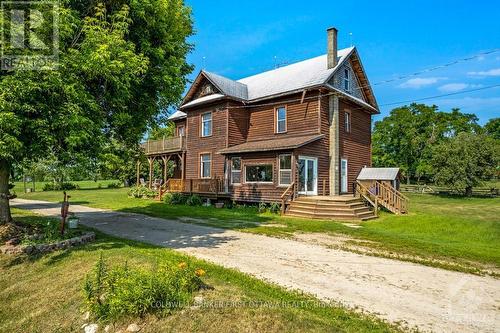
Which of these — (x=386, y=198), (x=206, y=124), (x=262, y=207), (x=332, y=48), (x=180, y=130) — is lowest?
(x=262, y=207)

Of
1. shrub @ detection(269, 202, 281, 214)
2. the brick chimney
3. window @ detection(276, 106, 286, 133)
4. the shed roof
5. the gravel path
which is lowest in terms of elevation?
the gravel path

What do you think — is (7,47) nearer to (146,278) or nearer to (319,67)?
(146,278)

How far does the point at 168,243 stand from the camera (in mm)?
10523

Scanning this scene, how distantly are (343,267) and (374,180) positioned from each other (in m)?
16.5

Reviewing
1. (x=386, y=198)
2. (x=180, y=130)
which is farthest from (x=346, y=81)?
(x=180, y=130)

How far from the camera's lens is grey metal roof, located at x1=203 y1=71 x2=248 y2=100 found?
24.2m

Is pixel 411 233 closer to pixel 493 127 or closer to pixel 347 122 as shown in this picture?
pixel 347 122

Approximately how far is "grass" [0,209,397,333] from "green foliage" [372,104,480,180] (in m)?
51.7

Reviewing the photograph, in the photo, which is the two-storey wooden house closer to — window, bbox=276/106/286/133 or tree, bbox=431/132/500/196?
window, bbox=276/106/286/133

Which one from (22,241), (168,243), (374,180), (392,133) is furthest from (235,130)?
(392,133)

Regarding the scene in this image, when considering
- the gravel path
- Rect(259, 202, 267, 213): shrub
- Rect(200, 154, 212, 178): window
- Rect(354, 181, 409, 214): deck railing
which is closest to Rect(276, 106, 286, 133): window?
Rect(259, 202, 267, 213): shrub

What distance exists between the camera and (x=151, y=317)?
205 inches

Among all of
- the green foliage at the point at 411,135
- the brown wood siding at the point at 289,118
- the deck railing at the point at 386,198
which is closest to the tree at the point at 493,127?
the green foliage at the point at 411,135

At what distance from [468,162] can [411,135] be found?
20.7 m
